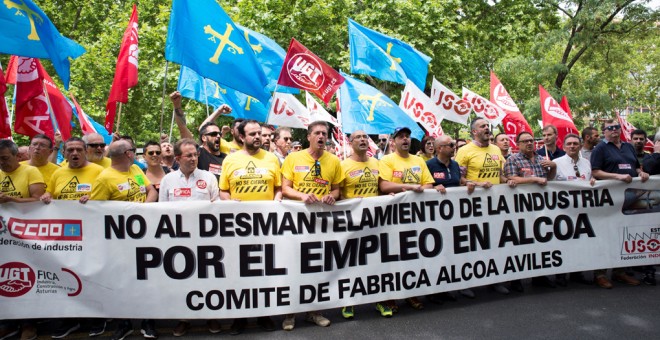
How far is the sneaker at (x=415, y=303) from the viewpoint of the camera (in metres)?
5.61

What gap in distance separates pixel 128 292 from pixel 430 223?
311cm

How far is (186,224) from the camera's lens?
5.00 m

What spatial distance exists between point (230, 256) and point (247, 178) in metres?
0.78

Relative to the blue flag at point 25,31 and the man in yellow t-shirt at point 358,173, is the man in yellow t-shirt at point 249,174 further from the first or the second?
the blue flag at point 25,31

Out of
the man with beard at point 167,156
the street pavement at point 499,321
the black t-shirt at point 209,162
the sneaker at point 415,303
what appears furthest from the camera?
the man with beard at point 167,156

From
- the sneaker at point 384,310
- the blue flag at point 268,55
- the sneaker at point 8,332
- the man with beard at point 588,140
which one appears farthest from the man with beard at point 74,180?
the man with beard at point 588,140

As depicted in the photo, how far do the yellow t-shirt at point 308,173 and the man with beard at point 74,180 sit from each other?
6.38ft

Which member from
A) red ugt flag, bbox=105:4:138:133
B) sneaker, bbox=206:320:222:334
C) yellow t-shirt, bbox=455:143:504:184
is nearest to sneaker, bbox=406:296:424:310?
yellow t-shirt, bbox=455:143:504:184

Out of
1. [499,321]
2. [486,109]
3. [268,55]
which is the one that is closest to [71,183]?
[499,321]

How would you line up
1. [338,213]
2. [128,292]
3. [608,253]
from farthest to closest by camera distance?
[608,253]
[338,213]
[128,292]

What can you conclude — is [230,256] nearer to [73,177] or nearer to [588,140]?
[73,177]

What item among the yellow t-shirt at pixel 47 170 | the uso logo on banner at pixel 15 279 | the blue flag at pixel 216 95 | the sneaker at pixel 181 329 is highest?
the blue flag at pixel 216 95

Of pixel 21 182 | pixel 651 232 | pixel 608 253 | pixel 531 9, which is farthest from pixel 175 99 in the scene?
pixel 531 9

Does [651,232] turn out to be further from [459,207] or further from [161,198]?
[161,198]
